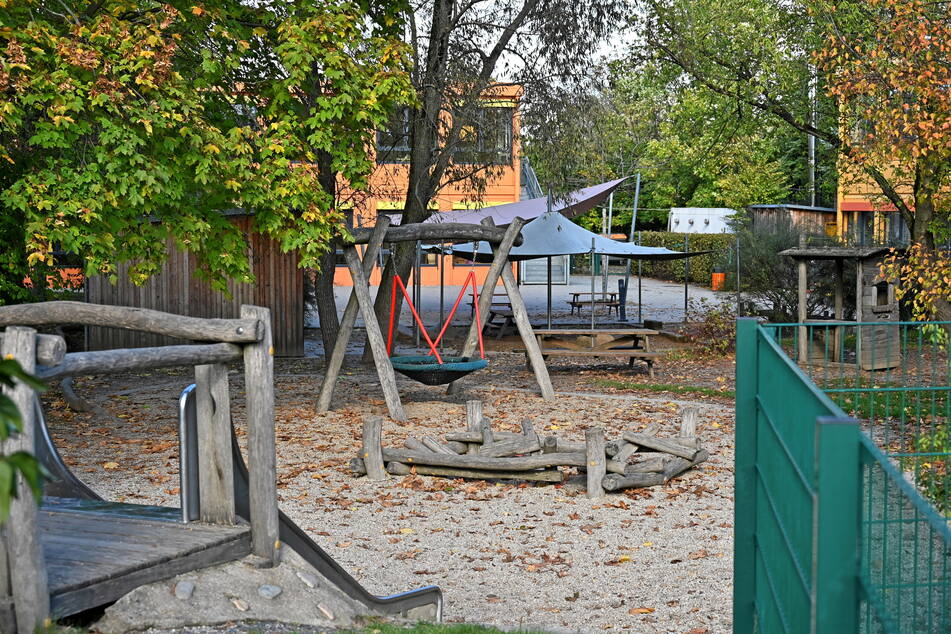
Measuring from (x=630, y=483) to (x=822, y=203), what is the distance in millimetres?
36503

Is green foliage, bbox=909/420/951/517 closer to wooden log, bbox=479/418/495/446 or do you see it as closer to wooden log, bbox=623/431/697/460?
wooden log, bbox=623/431/697/460

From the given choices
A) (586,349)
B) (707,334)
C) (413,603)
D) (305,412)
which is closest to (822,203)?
(707,334)

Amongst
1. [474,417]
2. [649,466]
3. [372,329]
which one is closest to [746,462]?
[649,466]


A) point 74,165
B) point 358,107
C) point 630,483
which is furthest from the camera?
point 358,107

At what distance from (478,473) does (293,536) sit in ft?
12.8

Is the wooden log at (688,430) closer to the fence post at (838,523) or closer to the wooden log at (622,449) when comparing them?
the wooden log at (622,449)

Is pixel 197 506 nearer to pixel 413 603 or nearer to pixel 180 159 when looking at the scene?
pixel 413 603

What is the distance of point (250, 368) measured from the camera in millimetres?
4934

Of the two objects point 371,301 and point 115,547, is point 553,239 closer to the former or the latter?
point 371,301

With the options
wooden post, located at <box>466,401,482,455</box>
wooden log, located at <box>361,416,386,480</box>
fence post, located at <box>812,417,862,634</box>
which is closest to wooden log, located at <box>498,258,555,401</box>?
wooden post, located at <box>466,401,482,455</box>

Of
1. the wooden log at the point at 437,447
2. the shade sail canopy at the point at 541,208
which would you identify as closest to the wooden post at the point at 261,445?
the wooden log at the point at 437,447

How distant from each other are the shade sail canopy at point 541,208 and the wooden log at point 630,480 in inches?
432

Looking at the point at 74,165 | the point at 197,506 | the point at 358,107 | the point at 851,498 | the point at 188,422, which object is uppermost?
the point at 358,107

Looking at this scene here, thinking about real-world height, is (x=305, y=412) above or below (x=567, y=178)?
below
